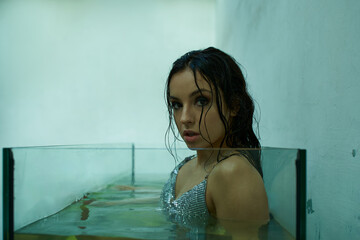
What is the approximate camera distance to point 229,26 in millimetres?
3365

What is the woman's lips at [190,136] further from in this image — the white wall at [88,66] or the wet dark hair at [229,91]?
the white wall at [88,66]

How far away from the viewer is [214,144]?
1028 mm

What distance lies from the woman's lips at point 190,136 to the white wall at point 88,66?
3372 millimetres

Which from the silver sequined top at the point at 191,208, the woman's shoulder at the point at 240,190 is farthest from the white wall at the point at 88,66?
the woman's shoulder at the point at 240,190

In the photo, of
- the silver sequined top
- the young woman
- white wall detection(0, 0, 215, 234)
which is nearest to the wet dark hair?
the young woman

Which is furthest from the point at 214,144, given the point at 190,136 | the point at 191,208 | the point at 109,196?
the point at 109,196

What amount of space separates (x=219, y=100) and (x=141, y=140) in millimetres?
3454

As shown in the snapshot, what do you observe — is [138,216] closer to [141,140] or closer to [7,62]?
[141,140]

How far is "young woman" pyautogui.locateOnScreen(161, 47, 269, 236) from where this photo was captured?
0.74 m

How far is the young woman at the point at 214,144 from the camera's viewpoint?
74 centimetres

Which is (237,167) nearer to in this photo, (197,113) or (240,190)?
(240,190)

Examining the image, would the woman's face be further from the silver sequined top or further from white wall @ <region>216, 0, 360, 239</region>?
white wall @ <region>216, 0, 360, 239</region>

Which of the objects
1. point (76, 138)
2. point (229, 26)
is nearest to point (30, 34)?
point (76, 138)

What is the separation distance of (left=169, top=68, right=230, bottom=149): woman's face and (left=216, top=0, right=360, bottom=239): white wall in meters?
0.32
